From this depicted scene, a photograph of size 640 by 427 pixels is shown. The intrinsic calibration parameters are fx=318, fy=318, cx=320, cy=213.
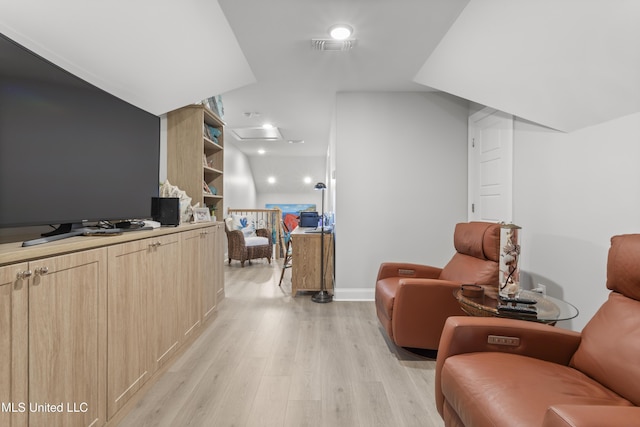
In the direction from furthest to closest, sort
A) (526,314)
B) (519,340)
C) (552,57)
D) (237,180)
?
1. (237,180)
2. (552,57)
3. (526,314)
4. (519,340)

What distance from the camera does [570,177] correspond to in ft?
7.23

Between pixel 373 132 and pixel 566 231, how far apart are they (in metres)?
2.20

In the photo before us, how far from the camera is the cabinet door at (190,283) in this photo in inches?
96.3

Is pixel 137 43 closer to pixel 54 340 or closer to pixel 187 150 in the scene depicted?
pixel 187 150

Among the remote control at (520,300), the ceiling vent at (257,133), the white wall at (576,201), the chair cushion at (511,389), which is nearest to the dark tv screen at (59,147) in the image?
the chair cushion at (511,389)

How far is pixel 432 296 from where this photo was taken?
2287mm

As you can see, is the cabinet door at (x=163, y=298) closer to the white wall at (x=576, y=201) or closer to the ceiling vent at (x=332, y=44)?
the ceiling vent at (x=332, y=44)

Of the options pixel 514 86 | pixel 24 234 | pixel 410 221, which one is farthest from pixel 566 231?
pixel 24 234

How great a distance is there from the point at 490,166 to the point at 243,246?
4.12m

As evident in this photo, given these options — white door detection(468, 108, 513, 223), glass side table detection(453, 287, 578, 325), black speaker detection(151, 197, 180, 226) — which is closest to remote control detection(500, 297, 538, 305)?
glass side table detection(453, 287, 578, 325)

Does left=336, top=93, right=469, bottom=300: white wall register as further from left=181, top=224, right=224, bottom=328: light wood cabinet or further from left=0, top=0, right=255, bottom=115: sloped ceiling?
left=0, top=0, right=255, bottom=115: sloped ceiling

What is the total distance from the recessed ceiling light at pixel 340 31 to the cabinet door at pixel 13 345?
2.36 meters

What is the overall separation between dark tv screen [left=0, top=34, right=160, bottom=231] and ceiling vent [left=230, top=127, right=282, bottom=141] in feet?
12.0

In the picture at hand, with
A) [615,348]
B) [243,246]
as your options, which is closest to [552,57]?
[615,348]
